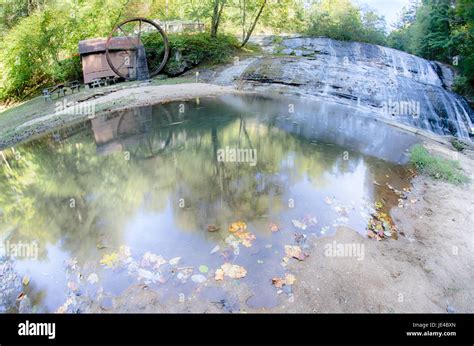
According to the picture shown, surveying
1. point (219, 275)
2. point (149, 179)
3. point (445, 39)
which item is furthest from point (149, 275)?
point (445, 39)

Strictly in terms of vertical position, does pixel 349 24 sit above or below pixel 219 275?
above

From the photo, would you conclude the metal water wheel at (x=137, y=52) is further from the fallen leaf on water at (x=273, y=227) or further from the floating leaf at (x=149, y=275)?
the floating leaf at (x=149, y=275)

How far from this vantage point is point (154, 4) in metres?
25.6

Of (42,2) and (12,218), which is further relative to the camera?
(42,2)

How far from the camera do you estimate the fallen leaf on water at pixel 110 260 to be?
4.85 metres

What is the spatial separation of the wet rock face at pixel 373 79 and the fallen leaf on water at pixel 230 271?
458 inches

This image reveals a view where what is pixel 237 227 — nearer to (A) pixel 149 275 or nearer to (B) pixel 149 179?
(A) pixel 149 275

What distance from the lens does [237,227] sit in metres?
5.74

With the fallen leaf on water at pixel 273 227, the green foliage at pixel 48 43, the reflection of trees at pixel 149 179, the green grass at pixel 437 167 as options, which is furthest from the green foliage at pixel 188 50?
the fallen leaf on water at pixel 273 227

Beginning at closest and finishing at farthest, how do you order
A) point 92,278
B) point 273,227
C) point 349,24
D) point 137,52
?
point 92,278
point 273,227
point 137,52
point 349,24

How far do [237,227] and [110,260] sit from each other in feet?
7.18
